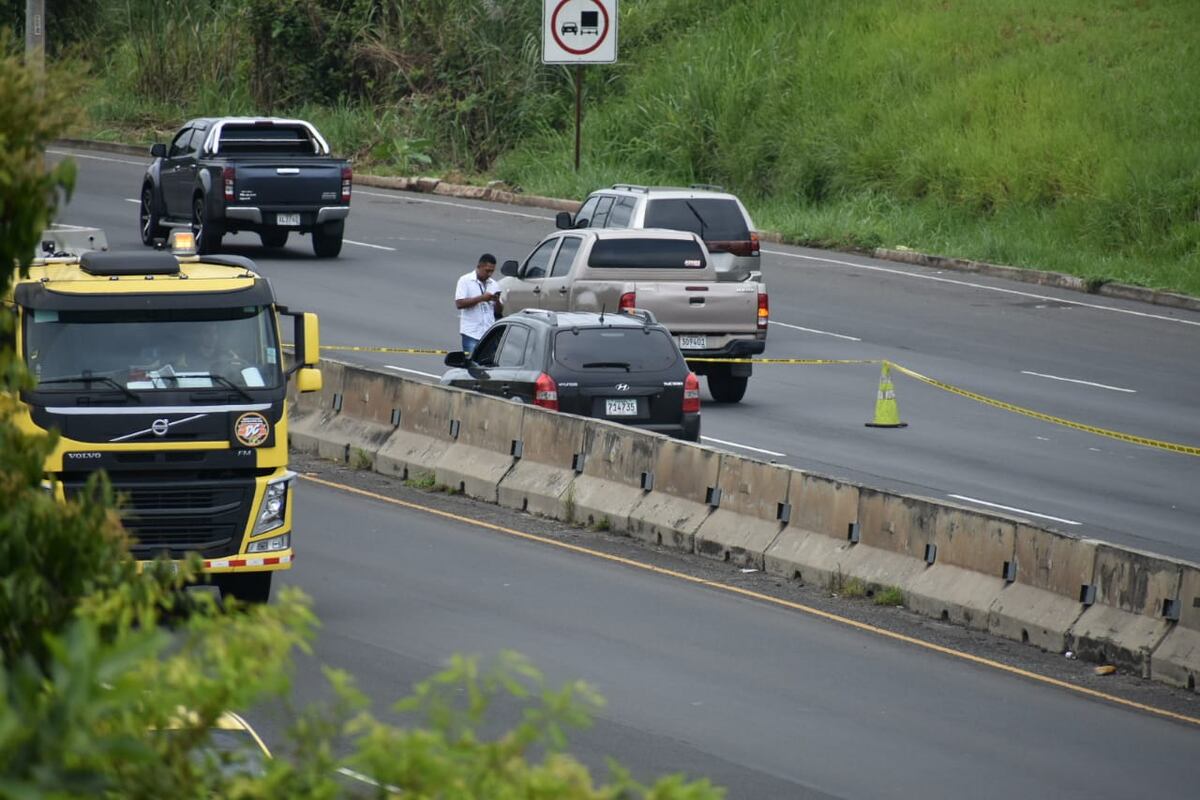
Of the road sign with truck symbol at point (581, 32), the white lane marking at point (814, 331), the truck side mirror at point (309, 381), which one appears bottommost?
the white lane marking at point (814, 331)

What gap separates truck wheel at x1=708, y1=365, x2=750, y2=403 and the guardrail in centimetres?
463

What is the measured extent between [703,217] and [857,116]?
47.8ft

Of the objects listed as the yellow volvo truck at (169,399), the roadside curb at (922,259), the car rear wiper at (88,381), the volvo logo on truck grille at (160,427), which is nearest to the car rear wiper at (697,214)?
the roadside curb at (922,259)

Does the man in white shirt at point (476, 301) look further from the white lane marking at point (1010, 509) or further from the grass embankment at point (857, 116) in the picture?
the grass embankment at point (857, 116)

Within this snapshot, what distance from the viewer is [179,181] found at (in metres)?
30.9

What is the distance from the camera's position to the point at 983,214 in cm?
3659

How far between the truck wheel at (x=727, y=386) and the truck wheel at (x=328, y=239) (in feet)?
33.5

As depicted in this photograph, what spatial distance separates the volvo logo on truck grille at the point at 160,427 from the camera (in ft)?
40.0

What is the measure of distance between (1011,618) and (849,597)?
5.18 feet

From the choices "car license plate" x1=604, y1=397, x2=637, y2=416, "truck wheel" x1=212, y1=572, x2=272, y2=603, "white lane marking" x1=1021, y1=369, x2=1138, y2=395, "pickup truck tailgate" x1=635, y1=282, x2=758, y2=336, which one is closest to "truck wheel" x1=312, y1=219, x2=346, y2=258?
"pickup truck tailgate" x1=635, y1=282, x2=758, y2=336

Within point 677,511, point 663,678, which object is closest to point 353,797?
point 663,678

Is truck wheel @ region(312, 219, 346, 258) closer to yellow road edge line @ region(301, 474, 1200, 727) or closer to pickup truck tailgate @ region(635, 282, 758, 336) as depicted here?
pickup truck tailgate @ region(635, 282, 758, 336)

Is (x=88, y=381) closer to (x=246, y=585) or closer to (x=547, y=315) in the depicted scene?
(x=246, y=585)

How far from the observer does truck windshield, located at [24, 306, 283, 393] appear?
12.3 metres
